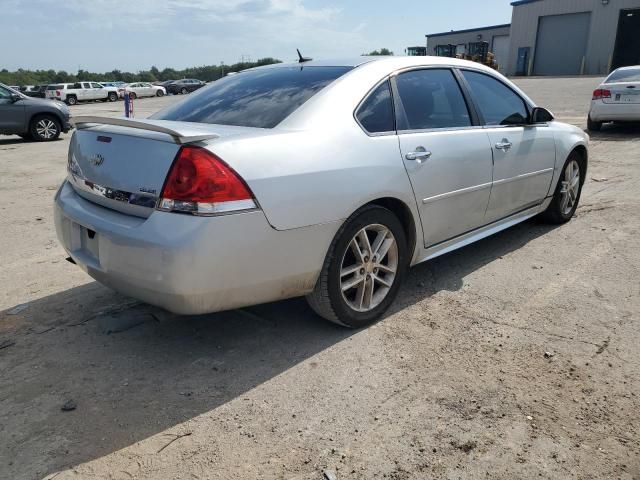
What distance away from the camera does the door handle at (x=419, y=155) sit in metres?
3.42

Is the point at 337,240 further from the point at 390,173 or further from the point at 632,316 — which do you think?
the point at 632,316

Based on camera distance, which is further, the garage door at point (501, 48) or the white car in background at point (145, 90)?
the garage door at point (501, 48)

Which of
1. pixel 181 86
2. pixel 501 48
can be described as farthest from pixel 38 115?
pixel 501 48

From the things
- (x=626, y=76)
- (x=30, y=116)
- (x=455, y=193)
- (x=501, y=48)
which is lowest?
(x=30, y=116)

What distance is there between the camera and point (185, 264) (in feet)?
8.38

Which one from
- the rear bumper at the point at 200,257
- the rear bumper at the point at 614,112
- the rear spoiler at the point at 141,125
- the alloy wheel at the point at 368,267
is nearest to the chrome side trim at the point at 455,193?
the alloy wheel at the point at 368,267

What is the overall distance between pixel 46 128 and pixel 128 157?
1275 cm

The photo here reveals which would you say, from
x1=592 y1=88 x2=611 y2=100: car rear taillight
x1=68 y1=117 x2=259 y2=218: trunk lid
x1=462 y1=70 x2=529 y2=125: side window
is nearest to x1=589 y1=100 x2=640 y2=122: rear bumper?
x1=592 y1=88 x2=611 y2=100: car rear taillight

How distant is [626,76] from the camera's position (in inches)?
A: 472

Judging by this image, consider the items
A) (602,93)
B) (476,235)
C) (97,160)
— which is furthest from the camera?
(602,93)

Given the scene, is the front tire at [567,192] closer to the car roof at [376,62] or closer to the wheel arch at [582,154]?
the wheel arch at [582,154]

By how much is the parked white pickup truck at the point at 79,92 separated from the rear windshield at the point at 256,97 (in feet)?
137

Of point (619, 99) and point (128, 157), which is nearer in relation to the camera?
point (128, 157)

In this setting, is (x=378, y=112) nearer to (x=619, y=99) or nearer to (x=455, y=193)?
(x=455, y=193)
